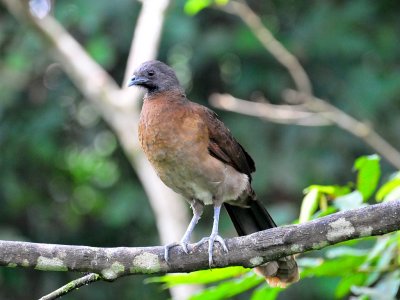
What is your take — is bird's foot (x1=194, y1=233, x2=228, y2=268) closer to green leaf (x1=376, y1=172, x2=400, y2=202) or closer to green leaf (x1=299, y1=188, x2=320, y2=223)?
green leaf (x1=299, y1=188, x2=320, y2=223)

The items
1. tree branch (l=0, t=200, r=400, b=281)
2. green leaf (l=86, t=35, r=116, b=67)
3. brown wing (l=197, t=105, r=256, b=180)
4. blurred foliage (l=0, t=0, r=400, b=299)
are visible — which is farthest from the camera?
blurred foliage (l=0, t=0, r=400, b=299)

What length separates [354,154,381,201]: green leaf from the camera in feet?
11.7

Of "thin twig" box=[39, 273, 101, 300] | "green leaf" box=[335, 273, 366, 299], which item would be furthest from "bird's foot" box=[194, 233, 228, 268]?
"green leaf" box=[335, 273, 366, 299]

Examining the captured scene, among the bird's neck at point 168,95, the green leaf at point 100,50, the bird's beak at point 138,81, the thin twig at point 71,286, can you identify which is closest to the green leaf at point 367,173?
the thin twig at point 71,286

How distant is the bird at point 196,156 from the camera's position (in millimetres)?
4375

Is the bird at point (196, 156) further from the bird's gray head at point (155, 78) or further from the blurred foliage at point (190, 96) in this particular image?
the blurred foliage at point (190, 96)

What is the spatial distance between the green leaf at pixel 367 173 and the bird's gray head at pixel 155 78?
155cm

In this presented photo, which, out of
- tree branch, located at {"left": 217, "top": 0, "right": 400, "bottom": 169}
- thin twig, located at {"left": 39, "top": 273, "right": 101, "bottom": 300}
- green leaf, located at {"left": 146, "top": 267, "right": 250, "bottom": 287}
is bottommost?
thin twig, located at {"left": 39, "top": 273, "right": 101, "bottom": 300}

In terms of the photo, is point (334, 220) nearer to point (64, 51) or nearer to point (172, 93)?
point (172, 93)

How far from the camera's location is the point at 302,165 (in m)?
8.86

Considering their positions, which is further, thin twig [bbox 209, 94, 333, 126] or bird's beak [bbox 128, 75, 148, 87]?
thin twig [bbox 209, 94, 333, 126]

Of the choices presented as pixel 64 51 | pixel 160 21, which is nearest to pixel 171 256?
pixel 160 21

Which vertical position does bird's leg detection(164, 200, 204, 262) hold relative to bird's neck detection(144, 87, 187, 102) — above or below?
below

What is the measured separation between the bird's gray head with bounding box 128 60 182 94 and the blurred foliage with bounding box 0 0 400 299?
141 inches
